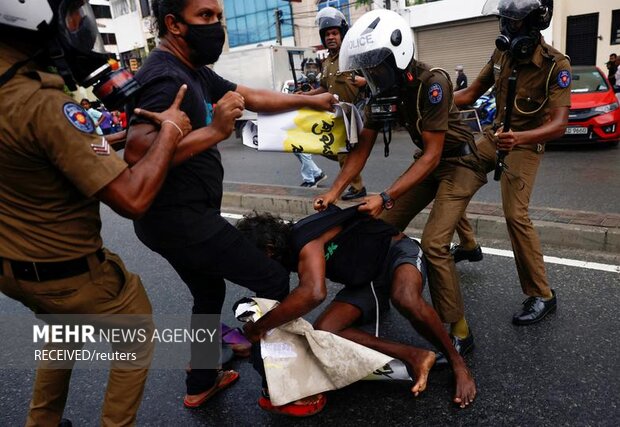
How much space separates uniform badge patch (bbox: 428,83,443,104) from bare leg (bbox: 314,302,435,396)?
1125 mm

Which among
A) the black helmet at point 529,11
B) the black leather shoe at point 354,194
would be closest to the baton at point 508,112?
the black helmet at point 529,11

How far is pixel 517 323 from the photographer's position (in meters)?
2.88

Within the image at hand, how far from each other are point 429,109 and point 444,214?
0.56 m

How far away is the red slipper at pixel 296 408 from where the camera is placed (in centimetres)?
227

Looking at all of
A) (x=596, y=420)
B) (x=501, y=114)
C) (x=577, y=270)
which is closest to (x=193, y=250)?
(x=596, y=420)

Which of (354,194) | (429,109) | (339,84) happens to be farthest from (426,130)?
(339,84)

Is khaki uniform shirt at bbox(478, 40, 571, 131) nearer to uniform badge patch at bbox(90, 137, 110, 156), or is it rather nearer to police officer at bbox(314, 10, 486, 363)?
police officer at bbox(314, 10, 486, 363)

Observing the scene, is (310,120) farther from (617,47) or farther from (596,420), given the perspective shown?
(617,47)

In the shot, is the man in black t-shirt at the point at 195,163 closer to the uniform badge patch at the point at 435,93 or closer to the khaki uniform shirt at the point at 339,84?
the uniform badge patch at the point at 435,93

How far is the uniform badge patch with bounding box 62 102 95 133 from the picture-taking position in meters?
1.48

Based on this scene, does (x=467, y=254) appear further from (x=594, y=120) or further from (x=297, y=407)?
(x=594, y=120)

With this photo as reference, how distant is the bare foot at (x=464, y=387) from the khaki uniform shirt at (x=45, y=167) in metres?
1.67

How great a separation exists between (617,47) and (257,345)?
1799cm

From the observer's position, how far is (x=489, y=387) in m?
2.38
